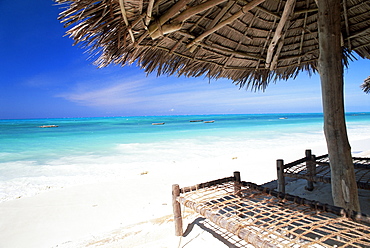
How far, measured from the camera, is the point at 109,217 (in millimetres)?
2496

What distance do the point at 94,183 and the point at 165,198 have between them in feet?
5.82

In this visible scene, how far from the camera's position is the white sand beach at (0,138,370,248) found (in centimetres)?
188

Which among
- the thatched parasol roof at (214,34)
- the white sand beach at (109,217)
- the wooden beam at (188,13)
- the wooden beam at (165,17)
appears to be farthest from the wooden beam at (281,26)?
the white sand beach at (109,217)

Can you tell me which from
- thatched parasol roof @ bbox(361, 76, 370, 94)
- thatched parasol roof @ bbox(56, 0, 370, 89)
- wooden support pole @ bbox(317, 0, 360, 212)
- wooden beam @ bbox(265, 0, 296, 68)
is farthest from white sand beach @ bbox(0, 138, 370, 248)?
thatched parasol roof @ bbox(361, 76, 370, 94)

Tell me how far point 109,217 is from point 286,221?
198cm

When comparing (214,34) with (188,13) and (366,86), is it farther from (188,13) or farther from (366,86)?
(366,86)

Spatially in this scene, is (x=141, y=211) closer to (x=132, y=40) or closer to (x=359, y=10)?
(x=132, y=40)

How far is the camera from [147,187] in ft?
11.6

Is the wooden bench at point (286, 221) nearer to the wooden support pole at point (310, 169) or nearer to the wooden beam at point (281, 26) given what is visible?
the wooden support pole at point (310, 169)

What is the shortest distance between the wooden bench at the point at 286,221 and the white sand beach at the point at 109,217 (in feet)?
0.87

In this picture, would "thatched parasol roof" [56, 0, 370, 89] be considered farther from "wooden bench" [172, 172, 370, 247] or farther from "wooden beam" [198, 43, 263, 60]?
"wooden bench" [172, 172, 370, 247]

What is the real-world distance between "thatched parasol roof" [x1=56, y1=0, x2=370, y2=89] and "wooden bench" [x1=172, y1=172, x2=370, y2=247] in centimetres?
143

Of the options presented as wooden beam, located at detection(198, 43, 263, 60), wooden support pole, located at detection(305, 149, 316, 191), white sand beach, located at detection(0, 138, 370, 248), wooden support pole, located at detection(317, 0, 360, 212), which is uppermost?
wooden beam, located at detection(198, 43, 263, 60)

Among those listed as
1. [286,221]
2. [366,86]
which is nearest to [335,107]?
[286,221]
